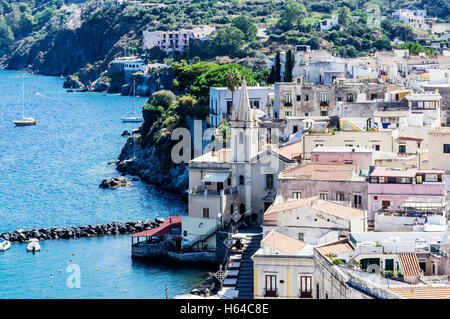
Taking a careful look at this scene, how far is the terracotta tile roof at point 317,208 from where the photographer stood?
120 ft

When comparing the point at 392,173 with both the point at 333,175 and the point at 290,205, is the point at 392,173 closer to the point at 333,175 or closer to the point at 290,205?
the point at 333,175

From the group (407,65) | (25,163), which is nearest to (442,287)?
(407,65)

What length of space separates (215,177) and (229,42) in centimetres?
11393

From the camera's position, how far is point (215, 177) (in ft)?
173

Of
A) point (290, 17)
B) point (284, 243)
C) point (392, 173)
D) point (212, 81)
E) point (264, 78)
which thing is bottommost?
point (284, 243)

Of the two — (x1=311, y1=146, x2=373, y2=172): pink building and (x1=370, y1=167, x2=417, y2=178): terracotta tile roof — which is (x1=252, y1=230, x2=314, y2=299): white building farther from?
(x1=311, y1=146, x2=373, y2=172): pink building

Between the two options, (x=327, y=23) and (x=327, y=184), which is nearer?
(x=327, y=184)

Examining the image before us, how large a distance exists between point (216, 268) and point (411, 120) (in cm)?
1388

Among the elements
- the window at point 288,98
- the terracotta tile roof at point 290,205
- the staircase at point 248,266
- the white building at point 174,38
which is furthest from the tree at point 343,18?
the terracotta tile roof at point 290,205

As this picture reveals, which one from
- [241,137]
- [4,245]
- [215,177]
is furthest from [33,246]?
[241,137]

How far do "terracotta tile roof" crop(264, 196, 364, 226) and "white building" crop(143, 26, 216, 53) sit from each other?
14118cm

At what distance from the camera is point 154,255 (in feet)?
175

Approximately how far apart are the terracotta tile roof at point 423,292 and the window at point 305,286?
933 centimetres

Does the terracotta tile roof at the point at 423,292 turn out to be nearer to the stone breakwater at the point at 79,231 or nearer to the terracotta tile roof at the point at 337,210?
the terracotta tile roof at the point at 337,210
